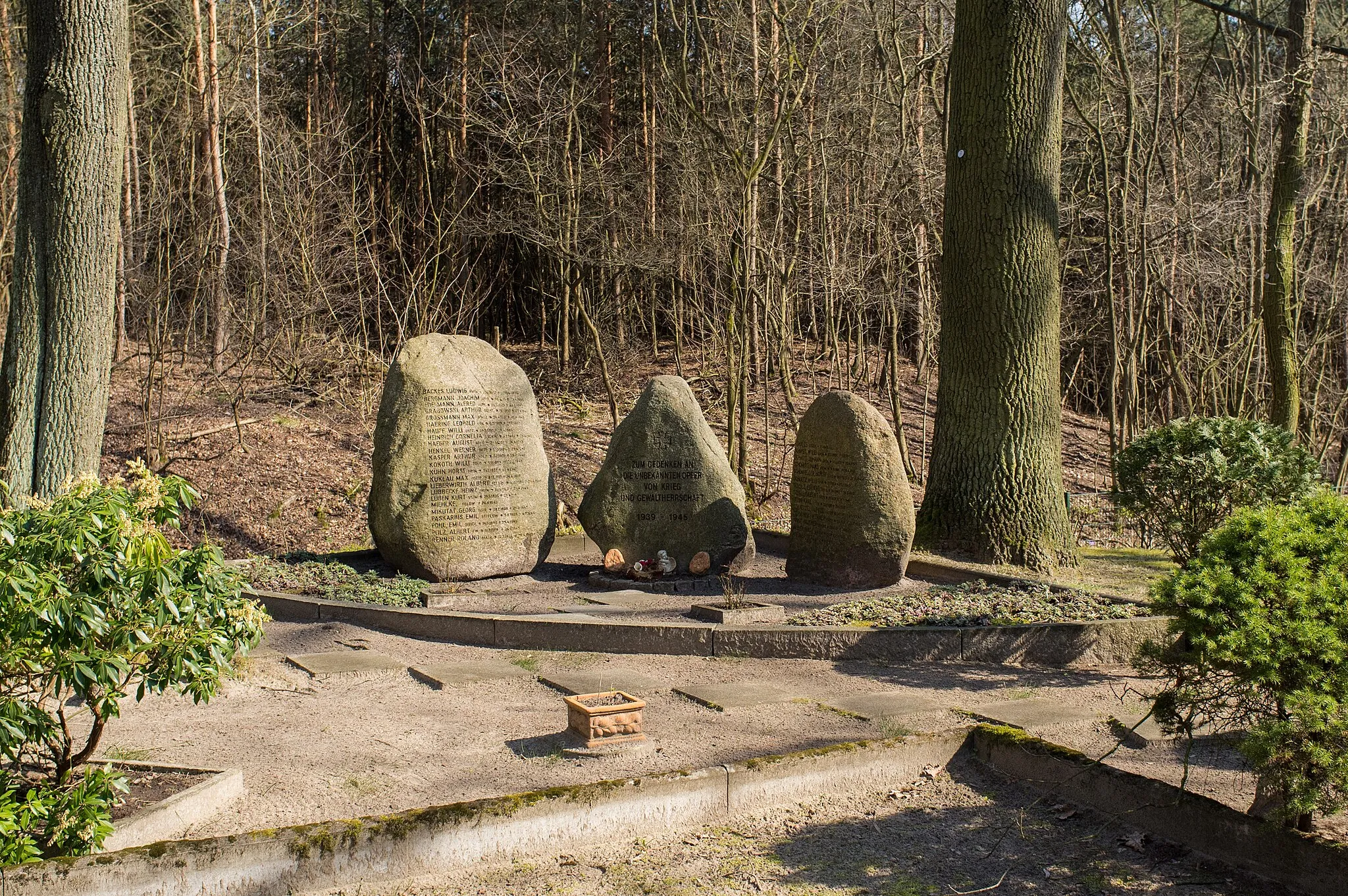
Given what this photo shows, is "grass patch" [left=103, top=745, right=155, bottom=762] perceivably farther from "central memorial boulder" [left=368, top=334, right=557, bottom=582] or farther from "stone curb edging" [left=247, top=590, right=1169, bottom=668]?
"central memorial boulder" [left=368, top=334, right=557, bottom=582]

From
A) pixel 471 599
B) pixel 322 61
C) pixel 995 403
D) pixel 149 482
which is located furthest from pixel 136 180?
pixel 149 482

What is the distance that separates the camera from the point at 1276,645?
399 centimetres

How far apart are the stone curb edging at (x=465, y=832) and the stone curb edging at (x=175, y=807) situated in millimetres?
309

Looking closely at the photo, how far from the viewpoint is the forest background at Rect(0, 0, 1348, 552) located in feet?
52.2

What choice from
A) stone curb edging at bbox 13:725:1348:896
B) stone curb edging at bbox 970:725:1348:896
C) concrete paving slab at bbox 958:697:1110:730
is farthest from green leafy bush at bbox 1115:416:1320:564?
stone curb edging at bbox 13:725:1348:896

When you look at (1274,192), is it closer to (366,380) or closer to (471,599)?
(471,599)

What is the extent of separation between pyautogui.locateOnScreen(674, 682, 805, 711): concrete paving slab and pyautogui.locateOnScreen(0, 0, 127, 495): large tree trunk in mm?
5253

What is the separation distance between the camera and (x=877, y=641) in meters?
7.71

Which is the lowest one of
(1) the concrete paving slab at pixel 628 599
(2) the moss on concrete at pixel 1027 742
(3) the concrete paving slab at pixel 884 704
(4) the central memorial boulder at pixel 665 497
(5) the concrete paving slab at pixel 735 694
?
(5) the concrete paving slab at pixel 735 694

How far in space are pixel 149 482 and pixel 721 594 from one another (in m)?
6.16

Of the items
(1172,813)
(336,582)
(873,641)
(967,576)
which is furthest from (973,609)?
(336,582)

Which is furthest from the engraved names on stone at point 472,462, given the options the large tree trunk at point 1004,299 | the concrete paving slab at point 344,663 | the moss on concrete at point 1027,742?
the moss on concrete at point 1027,742

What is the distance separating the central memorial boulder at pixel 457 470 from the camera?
9727 mm

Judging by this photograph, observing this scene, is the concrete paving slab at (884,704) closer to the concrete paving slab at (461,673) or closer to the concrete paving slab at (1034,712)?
the concrete paving slab at (1034,712)
